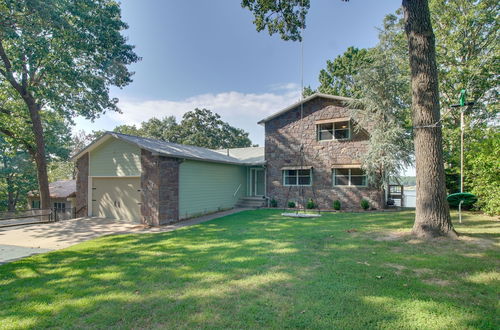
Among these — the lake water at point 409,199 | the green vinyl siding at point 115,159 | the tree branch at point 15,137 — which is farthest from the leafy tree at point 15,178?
the lake water at point 409,199

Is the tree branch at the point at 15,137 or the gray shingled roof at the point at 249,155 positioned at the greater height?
the tree branch at the point at 15,137

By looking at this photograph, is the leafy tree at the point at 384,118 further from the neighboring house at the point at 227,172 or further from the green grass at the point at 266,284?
the green grass at the point at 266,284

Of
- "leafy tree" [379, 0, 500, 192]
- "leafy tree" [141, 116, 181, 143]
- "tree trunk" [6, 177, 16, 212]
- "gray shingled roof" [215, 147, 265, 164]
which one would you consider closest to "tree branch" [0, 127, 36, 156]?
"tree trunk" [6, 177, 16, 212]

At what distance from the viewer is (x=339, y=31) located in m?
14.2

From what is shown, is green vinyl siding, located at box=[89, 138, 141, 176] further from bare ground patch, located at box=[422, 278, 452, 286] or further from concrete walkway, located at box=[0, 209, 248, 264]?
bare ground patch, located at box=[422, 278, 452, 286]

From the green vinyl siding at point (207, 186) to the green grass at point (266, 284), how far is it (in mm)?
4527

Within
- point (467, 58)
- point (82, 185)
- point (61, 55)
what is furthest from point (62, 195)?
point (467, 58)

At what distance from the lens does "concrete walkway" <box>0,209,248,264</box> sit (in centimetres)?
669

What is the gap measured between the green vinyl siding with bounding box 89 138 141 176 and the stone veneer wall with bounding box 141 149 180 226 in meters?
0.69

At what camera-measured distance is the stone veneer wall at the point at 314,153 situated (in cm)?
1255

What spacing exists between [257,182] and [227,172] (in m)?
2.60

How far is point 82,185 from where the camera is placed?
11.9 m

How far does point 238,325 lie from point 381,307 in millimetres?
1744

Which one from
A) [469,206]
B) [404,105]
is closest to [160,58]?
[404,105]
